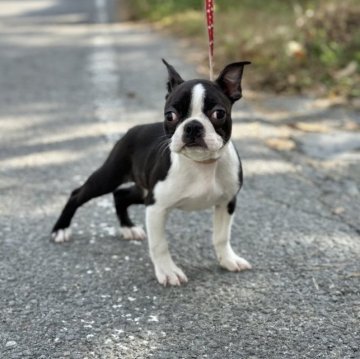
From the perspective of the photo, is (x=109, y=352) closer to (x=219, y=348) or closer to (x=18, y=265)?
(x=219, y=348)

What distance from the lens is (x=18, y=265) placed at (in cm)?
375

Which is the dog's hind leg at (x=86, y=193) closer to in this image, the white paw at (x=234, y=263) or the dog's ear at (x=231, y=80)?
the white paw at (x=234, y=263)

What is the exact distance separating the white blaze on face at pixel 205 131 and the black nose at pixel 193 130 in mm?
18

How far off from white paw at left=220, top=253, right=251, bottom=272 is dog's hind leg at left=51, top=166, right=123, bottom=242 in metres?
0.75

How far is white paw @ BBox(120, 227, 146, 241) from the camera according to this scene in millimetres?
4133

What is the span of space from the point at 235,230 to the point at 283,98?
3361 millimetres

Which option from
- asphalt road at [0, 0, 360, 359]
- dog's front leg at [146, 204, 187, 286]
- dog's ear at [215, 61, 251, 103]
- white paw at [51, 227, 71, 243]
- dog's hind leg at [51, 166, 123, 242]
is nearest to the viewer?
asphalt road at [0, 0, 360, 359]

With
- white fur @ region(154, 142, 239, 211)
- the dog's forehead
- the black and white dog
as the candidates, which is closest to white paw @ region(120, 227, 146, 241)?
the black and white dog

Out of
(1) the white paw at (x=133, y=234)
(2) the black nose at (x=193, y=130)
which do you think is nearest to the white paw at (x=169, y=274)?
(1) the white paw at (x=133, y=234)

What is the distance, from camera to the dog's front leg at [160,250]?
3.48m

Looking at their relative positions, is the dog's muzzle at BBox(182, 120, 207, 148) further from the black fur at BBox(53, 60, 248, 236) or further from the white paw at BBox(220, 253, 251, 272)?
the white paw at BBox(220, 253, 251, 272)

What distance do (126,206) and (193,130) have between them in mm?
1315

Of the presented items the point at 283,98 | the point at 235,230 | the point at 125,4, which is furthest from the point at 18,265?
the point at 125,4

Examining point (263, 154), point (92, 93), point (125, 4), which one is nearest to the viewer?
point (263, 154)
